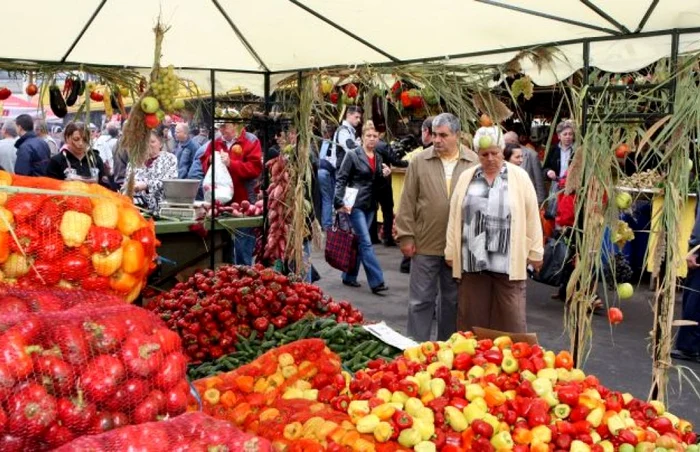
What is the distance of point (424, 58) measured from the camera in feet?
15.1

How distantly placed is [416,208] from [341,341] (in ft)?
5.46

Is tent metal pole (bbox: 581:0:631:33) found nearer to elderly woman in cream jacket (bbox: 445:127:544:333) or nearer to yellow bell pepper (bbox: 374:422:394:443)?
elderly woman in cream jacket (bbox: 445:127:544:333)

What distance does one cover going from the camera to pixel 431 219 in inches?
217

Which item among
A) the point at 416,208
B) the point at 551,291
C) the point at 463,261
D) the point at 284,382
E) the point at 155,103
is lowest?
the point at 551,291

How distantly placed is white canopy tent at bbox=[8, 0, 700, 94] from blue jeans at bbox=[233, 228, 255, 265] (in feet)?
6.07

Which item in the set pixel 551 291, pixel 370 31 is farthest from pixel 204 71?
pixel 551 291

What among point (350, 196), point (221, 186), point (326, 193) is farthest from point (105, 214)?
point (326, 193)

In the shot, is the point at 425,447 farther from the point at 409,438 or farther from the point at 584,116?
the point at 584,116

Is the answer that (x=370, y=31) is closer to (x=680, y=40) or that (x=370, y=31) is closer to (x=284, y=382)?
(x=680, y=40)

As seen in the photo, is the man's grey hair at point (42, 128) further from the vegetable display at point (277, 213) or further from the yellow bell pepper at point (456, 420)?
the yellow bell pepper at point (456, 420)

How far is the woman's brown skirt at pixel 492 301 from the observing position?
5.14 meters

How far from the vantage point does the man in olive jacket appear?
5461mm

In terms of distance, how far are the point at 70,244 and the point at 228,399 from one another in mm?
1137

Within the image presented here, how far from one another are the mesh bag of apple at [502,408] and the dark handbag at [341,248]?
4.36 metres
